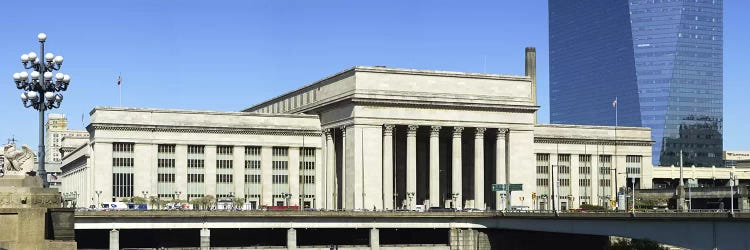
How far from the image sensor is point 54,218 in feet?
176

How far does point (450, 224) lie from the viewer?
462 feet

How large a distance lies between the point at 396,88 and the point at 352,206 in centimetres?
1790

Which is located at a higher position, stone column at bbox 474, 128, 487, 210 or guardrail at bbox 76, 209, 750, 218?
stone column at bbox 474, 128, 487, 210

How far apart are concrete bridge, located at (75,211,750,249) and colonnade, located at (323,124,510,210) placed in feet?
39.4

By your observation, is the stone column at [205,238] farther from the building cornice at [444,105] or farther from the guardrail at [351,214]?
the building cornice at [444,105]

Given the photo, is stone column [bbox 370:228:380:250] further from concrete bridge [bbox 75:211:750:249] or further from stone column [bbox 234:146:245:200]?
stone column [bbox 234:146:245:200]

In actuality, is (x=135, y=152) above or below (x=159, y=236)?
above

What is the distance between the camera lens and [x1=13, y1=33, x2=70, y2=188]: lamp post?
58.0m

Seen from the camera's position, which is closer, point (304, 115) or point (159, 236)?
point (159, 236)

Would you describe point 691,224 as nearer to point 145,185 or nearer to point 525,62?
point 145,185

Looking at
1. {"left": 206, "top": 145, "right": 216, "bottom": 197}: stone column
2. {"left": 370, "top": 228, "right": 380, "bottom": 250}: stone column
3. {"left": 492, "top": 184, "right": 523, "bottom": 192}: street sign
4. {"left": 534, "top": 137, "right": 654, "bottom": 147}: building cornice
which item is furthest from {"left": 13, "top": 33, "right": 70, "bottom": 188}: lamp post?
{"left": 534, "top": 137, "right": 654, "bottom": 147}: building cornice

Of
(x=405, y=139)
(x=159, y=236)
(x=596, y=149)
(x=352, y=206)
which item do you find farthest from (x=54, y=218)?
(x=596, y=149)

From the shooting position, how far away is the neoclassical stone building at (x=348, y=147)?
15738cm

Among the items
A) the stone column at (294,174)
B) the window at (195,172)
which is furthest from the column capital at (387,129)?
the window at (195,172)
